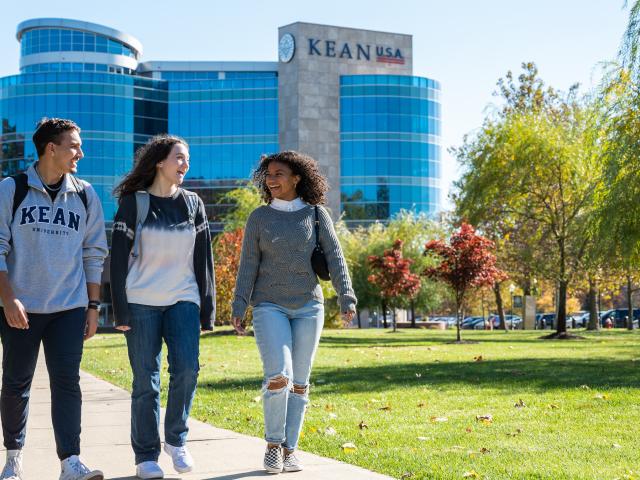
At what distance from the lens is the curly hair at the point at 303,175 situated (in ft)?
23.1

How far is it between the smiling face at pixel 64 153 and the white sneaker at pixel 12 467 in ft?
5.68

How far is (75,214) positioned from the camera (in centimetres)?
607

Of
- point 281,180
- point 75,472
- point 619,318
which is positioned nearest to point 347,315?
point 281,180

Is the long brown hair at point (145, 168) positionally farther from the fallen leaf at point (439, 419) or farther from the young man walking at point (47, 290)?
the fallen leaf at point (439, 419)

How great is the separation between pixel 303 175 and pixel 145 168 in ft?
3.73

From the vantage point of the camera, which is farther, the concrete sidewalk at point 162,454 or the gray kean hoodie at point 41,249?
the concrete sidewalk at point 162,454

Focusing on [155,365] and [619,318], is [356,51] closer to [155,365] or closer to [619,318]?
[619,318]

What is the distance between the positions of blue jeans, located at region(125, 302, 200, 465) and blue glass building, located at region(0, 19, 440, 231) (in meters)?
77.2

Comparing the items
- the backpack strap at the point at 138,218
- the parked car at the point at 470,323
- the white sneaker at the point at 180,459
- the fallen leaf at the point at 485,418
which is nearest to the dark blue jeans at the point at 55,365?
the backpack strap at the point at 138,218

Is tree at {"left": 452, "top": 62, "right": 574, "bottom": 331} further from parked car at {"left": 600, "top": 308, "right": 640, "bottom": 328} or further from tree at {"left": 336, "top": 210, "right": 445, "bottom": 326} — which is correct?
parked car at {"left": 600, "top": 308, "right": 640, "bottom": 328}

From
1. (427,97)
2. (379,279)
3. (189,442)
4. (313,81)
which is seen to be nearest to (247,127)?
(313,81)

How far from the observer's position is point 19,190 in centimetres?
597

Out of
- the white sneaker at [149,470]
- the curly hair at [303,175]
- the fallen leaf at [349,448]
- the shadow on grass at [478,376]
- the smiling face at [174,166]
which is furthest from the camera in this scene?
the shadow on grass at [478,376]

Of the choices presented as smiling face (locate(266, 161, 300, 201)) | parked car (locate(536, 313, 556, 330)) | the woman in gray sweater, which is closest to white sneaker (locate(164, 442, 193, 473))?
the woman in gray sweater
